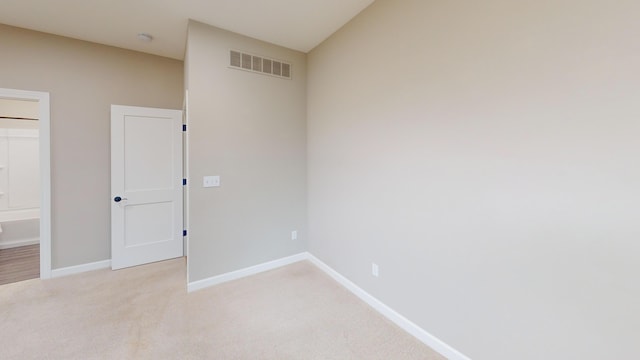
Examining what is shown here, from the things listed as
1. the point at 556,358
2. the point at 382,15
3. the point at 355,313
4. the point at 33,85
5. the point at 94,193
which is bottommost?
the point at 355,313

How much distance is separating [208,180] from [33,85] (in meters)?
2.26

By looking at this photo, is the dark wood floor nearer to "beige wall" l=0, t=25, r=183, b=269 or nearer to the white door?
"beige wall" l=0, t=25, r=183, b=269

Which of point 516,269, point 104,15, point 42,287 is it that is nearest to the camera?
point 516,269

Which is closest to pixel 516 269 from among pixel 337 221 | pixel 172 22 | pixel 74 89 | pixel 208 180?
pixel 337 221

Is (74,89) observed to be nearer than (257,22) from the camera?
No

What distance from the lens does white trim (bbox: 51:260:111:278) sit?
9.97ft

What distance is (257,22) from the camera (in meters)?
2.65

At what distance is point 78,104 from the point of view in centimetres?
307

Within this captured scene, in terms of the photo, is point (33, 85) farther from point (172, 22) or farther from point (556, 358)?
point (556, 358)

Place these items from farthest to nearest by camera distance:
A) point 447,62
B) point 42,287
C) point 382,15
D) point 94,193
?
point 94,193, point 42,287, point 382,15, point 447,62

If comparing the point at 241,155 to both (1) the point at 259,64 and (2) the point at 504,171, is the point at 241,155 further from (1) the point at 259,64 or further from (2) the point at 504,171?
(2) the point at 504,171

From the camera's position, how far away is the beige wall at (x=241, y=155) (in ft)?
8.89

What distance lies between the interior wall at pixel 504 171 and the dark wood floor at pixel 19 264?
159 inches

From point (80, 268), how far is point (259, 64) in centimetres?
335
